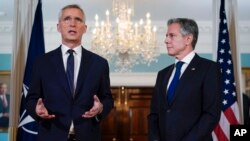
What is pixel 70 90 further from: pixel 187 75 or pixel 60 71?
pixel 187 75

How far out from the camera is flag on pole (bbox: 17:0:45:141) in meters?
3.16

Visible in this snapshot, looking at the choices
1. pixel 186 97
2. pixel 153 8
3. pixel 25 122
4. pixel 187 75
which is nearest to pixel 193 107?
pixel 186 97

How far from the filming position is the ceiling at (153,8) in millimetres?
6164

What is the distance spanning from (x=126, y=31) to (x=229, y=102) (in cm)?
244

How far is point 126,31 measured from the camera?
556 centimetres

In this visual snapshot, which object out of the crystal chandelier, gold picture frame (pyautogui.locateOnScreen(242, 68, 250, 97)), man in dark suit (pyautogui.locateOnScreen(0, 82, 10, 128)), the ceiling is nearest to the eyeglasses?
the crystal chandelier

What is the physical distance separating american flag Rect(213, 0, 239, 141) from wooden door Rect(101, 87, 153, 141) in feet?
13.2

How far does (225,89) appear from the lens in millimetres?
3486

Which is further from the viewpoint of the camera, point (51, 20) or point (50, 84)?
point (51, 20)

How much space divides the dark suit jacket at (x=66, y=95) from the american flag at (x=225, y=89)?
1.67m

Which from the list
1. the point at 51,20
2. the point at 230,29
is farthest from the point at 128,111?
the point at 230,29

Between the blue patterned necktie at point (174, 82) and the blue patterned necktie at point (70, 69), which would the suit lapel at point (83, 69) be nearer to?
the blue patterned necktie at point (70, 69)

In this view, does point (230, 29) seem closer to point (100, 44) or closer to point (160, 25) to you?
point (100, 44)

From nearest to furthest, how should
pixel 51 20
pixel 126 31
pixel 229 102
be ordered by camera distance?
1. pixel 229 102
2. pixel 126 31
3. pixel 51 20
